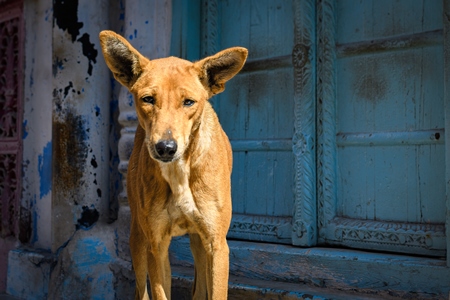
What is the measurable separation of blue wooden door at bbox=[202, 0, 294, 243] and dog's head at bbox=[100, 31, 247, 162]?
144 centimetres

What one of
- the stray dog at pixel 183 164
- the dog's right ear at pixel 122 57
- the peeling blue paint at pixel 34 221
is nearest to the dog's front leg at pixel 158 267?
the stray dog at pixel 183 164

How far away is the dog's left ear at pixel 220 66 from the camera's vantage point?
92.6 inches

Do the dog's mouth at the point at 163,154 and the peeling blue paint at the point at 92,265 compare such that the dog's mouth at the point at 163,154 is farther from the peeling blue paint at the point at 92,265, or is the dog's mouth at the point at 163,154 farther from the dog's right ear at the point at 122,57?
the peeling blue paint at the point at 92,265

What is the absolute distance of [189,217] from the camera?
2436mm

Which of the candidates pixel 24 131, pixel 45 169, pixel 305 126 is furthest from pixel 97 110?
pixel 305 126

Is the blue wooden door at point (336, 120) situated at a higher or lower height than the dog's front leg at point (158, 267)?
higher

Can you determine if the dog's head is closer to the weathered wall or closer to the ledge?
the ledge

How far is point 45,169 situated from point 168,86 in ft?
9.05

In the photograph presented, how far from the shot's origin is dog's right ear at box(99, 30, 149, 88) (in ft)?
7.55

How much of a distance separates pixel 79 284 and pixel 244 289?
1569 millimetres

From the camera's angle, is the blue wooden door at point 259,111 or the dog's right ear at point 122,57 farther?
the blue wooden door at point 259,111

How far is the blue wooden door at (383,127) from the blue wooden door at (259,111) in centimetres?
31

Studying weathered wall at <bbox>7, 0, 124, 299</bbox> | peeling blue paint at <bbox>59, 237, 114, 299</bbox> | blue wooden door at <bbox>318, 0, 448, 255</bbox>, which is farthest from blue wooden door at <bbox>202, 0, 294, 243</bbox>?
peeling blue paint at <bbox>59, 237, 114, 299</bbox>

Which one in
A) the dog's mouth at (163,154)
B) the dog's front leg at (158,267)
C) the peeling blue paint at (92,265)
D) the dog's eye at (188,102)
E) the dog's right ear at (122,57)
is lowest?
the peeling blue paint at (92,265)
